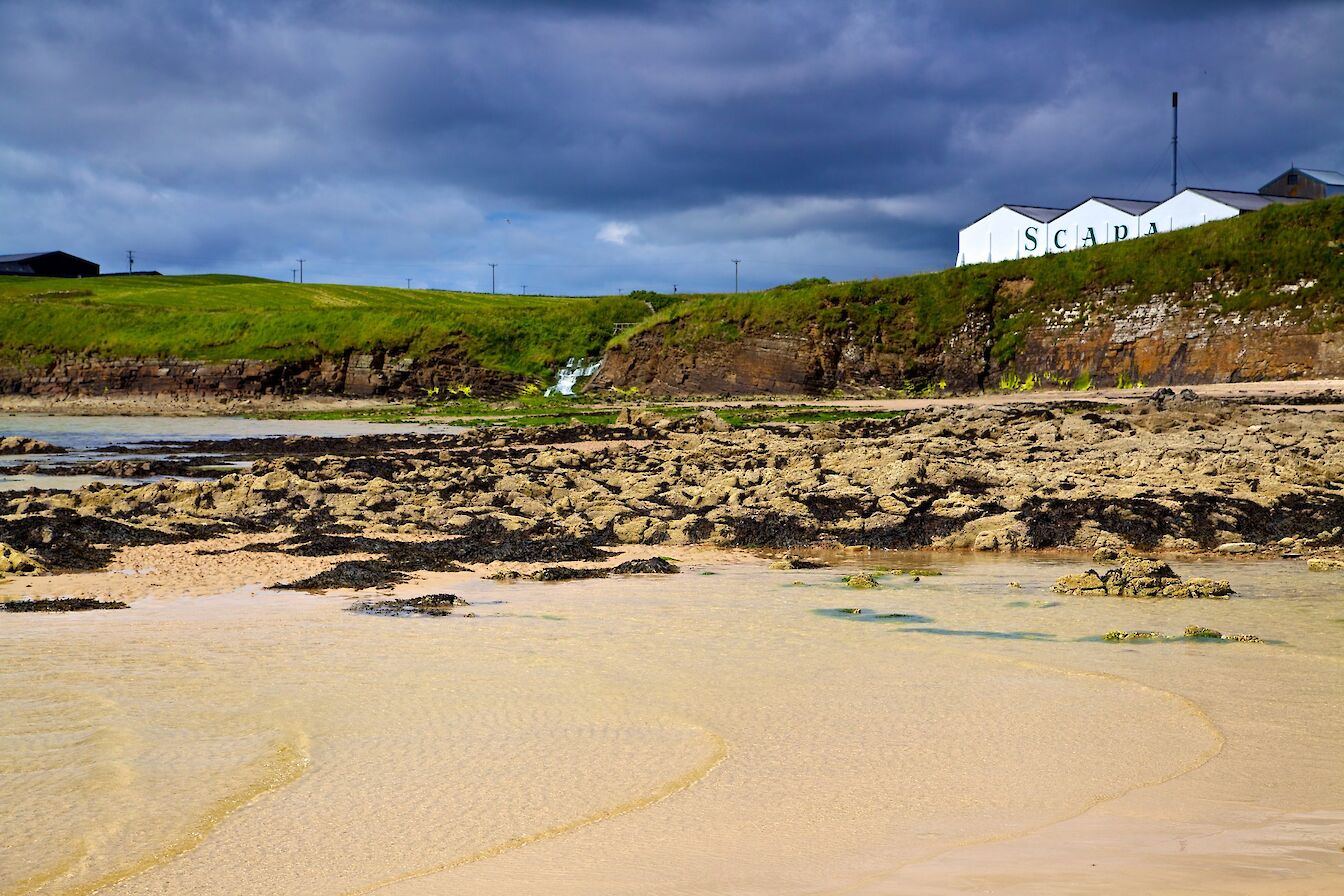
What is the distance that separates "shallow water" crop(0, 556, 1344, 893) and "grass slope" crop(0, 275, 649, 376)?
177 ft

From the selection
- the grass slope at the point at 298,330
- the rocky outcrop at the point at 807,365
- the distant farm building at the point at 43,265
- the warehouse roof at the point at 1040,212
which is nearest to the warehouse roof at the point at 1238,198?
the warehouse roof at the point at 1040,212

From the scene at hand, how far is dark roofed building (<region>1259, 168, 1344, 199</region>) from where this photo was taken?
67938 mm

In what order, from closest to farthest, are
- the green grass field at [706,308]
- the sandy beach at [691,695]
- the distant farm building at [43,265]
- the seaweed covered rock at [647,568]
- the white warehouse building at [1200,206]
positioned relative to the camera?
1. the sandy beach at [691,695]
2. the seaweed covered rock at [647,568]
3. the green grass field at [706,308]
4. the white warehouse building at [1200,206]
5. the distant farm building at [43,265]

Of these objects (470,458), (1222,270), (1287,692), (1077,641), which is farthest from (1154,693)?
(1222,270)

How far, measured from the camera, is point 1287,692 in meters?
6.77

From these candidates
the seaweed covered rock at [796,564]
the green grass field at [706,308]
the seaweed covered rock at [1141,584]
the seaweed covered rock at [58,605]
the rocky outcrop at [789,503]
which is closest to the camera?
the seaweed covered rock at [58,605]

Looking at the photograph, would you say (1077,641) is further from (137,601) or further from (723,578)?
(137,601)

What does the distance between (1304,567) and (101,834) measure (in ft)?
35.1

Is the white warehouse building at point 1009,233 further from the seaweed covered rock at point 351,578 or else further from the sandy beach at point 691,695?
the seaweed covered rock at point 351,578

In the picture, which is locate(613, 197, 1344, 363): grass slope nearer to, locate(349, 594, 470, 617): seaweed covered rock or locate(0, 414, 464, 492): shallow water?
locate(0, 414, 464, 492): shallow water

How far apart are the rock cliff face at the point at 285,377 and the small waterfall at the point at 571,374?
204cm

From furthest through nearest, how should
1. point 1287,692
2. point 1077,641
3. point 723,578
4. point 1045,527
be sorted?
1. point 1045,527
2. point 723,578
3. point 1077,641
4. point 1287,692

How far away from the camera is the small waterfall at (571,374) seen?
59.8 meters

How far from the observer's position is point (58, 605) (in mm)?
9711
